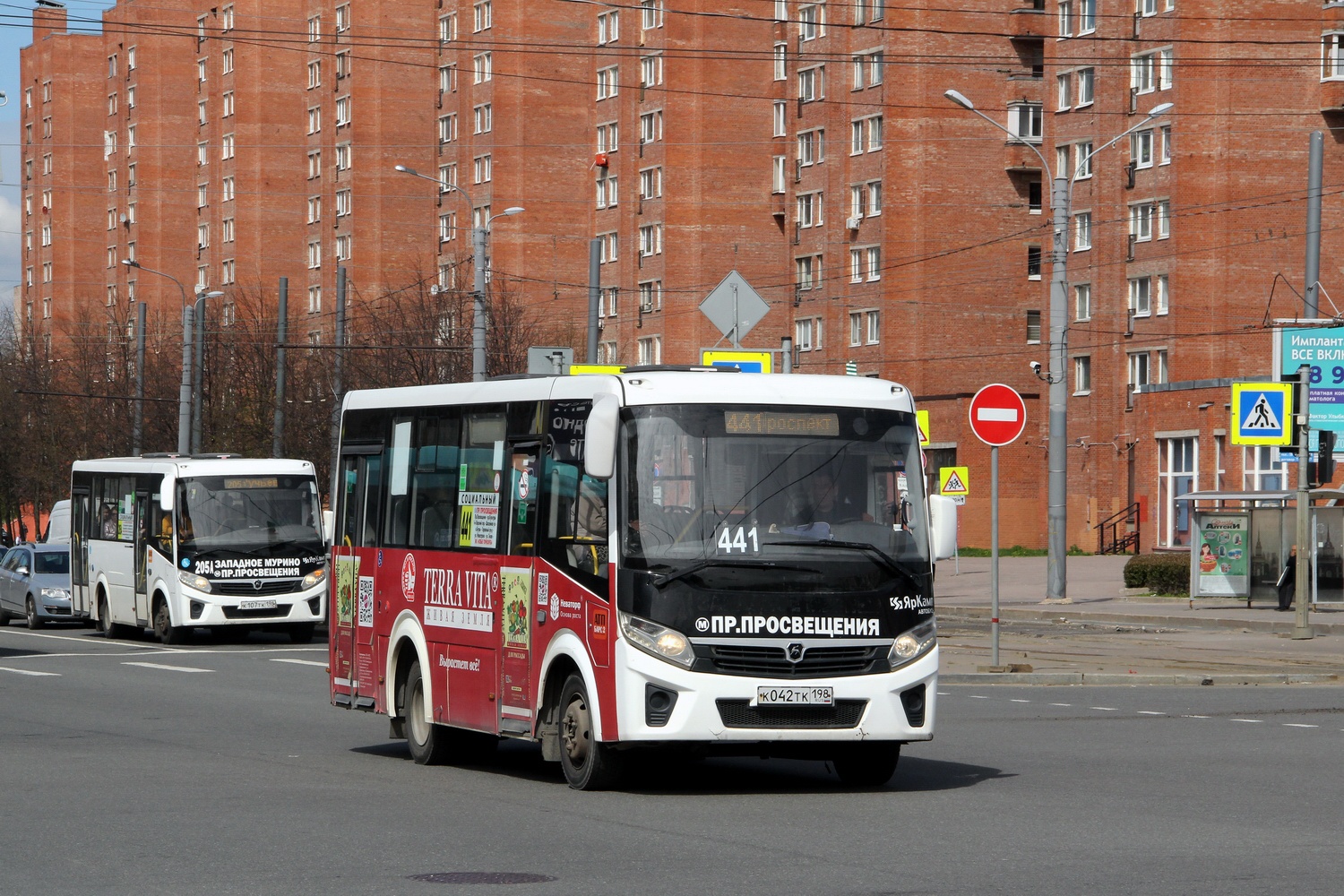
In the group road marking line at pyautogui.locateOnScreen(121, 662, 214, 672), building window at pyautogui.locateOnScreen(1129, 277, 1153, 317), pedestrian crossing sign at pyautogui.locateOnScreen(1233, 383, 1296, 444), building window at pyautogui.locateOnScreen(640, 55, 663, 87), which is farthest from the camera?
building window at pyautogui.locateOnScreen(640, 55, 663, 87)

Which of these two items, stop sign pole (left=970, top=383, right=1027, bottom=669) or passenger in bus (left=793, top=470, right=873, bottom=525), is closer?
passenger in bus (left=793, top=470, right=873, bottom=525)

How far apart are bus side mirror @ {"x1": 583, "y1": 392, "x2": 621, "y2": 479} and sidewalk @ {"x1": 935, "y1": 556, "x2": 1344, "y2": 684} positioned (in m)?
10.7

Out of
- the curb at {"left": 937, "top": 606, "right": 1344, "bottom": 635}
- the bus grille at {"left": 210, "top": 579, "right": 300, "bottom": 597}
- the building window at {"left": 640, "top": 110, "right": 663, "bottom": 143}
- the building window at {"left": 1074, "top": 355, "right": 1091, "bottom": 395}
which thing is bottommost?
the curb at {"left": 937, "top": 606, "right": 1344, "bottom": 635}

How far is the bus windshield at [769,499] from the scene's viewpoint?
1206 centimetres

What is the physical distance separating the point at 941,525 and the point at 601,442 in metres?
2.11

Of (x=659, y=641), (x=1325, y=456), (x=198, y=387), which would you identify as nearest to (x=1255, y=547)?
(x=1325, y=456)

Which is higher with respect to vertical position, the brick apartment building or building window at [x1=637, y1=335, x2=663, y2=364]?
the brick apartment building

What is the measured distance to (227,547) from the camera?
105ft

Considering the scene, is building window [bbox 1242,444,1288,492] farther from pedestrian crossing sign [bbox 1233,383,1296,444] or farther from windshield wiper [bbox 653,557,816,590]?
windshield wiper [bbox 653,557,816,590]

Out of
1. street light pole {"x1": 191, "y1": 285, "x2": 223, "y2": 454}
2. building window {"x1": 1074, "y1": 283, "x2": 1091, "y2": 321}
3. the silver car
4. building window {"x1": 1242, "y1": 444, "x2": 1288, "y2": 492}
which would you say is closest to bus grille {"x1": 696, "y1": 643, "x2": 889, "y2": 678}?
the silver car

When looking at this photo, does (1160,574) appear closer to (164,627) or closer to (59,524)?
(164,627)

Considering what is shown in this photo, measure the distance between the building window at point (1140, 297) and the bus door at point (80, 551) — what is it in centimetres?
4091

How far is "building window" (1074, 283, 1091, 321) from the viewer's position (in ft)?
238

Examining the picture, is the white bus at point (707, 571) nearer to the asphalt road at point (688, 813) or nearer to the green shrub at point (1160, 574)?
the asphalt road at point (688, 813)
